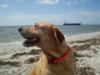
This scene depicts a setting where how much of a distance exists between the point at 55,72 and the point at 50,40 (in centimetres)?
62

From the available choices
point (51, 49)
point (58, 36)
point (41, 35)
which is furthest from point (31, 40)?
point (58, 36)

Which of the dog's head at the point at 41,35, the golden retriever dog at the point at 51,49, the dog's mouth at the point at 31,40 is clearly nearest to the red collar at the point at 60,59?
the golden retriever dog at the point at 51,49

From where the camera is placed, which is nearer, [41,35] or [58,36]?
[58,36]

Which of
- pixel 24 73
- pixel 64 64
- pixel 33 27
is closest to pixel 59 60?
pixel 64 64

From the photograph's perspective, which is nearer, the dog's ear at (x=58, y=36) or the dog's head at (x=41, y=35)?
the dog's ear at (x=58, y=36)

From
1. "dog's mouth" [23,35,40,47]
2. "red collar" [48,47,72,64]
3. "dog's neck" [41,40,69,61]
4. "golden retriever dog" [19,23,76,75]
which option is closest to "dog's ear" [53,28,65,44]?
"golden retriever dog" [19,23,76,75]

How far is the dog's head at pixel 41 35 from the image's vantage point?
538 cm

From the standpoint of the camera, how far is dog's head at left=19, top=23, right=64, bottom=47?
5.38m

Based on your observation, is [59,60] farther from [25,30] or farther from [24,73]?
[24,73]

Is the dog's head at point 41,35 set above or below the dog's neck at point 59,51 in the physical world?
above

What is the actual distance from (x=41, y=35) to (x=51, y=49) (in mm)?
377

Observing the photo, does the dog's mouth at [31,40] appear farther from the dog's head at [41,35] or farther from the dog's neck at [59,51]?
the dog's neck at [59,51]

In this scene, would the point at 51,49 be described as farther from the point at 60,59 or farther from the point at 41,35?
the point at 41,35

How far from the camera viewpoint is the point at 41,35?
217 inches
